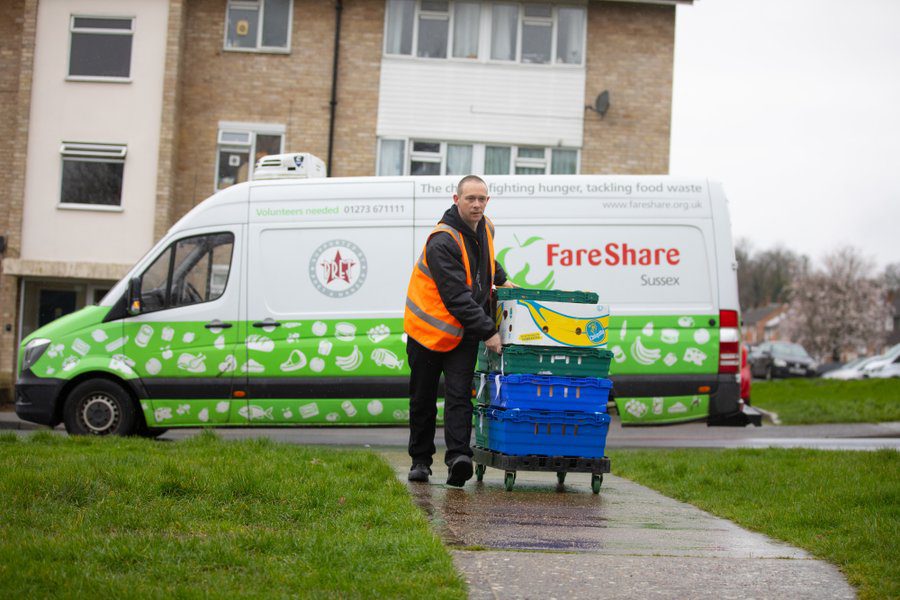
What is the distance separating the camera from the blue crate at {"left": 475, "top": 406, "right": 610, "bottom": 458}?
7637 millimetres

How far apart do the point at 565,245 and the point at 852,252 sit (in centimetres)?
8598

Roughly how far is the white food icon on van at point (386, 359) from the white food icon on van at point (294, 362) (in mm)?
720

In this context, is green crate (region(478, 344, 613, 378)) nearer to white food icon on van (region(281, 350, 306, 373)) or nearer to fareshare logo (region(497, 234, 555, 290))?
fareshare logo (region(497, 234, 555, 290))

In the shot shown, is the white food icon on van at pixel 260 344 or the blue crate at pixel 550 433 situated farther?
the white food icon on van at pixel 260 344

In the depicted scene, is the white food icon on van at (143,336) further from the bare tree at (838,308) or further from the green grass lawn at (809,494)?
the bare tree at (838,308)

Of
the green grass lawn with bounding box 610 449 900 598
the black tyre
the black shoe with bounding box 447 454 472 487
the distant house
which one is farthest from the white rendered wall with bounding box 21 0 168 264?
the distant house

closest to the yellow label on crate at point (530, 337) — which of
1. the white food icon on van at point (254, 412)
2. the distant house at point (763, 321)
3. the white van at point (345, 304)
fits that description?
the white van at point (345, 304)

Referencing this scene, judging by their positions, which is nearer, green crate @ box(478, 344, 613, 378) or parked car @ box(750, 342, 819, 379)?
green crate @ box(478, 344, 613, 378)

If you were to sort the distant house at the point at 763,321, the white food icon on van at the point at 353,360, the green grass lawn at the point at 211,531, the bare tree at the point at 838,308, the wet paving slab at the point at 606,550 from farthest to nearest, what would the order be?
the distant house at the point at 763,321 < the bare tree at the point at 838,308 < the white food icon on van at the point at 353,360 < the wet paving slab at the point at 606,550 < the green grass lawn at the point at 211,531

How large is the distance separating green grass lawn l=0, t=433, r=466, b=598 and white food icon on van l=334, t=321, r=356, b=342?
4.18 m

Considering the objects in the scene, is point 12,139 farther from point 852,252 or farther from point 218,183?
point 852,252

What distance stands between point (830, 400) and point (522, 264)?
532 inches

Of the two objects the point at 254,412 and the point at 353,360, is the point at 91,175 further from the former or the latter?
the point at 353,360

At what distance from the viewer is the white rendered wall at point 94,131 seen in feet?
77.8
